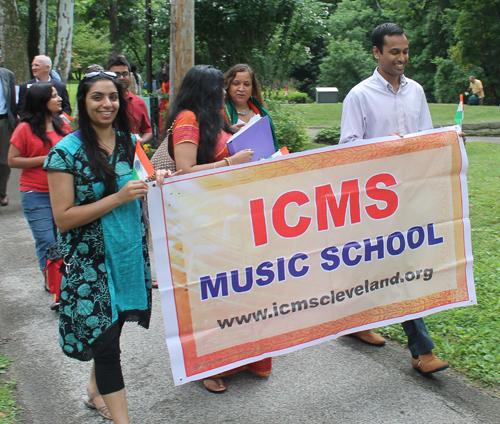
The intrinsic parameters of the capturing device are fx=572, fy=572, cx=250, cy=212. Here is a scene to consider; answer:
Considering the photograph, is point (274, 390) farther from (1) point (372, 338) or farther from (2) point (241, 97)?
(2) point (241, 97)

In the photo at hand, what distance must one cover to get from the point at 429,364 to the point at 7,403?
2582 mm

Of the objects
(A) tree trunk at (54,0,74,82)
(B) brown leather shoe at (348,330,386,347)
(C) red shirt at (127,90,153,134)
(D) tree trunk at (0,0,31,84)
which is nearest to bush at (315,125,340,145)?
(D) tree trunk at (0,0,31,84)

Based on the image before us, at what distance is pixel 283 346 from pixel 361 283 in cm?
61

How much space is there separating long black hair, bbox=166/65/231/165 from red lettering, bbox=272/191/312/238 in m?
0.62

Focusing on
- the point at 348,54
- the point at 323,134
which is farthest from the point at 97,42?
the point at 323,134

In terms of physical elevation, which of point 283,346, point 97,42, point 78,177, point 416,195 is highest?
point 97,42

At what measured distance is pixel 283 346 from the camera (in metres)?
3.24

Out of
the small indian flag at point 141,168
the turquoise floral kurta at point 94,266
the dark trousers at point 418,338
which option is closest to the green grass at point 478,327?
the dark trousers at point 418,338

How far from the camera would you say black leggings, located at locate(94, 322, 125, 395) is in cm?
286

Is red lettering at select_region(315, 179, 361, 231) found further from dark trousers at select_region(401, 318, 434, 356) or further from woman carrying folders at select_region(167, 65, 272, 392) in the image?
dark trousers at select_region(401, 318, 434, 356)

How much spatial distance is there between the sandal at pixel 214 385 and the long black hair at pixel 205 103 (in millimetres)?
1366

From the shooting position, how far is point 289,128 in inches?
491

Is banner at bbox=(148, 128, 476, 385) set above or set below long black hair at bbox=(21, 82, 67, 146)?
below

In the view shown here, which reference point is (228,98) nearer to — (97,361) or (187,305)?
(187,305)
